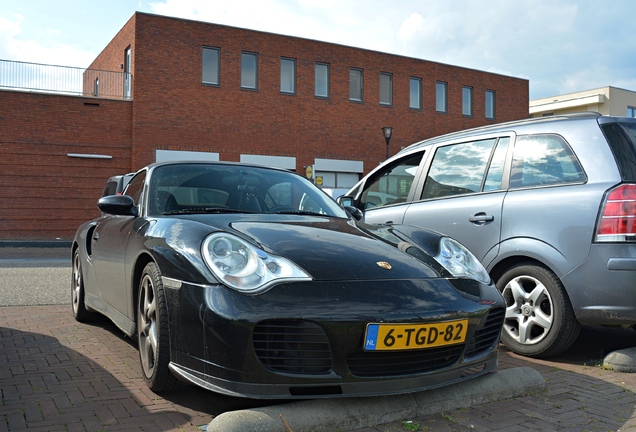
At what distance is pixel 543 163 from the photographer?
15.0ft

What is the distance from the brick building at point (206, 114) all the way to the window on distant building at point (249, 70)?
4 centimetres

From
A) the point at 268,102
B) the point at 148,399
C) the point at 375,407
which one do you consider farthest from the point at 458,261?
the point at 268,102

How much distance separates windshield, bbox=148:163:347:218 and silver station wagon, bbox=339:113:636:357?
82 centimetres

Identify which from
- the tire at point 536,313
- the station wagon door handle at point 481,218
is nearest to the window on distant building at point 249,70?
the station wagon door handle at point 481,218

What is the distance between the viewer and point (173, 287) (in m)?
3.09

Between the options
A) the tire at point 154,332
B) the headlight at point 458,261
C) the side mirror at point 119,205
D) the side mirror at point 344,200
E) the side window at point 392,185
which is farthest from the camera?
the side window at point 392,185

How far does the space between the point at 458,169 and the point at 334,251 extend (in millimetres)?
2425

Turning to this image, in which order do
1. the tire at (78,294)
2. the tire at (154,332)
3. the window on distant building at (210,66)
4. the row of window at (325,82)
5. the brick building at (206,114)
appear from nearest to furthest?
1. the tire at (154,332)
2. the tire at (78,294)
3. the brick building at (206,114)
4. the window on distant building at (210,66)
5. the row of window at (325,82)

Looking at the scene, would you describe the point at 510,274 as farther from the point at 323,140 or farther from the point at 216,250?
the point at 323,140

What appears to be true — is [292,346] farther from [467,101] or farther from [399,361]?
[467,101]

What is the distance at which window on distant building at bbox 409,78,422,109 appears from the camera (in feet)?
98.1

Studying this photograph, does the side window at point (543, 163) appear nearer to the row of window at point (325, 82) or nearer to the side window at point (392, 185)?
the side window at point (392, 185)

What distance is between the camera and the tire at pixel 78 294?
546cm

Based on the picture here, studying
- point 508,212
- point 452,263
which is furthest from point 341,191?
point 452,263
